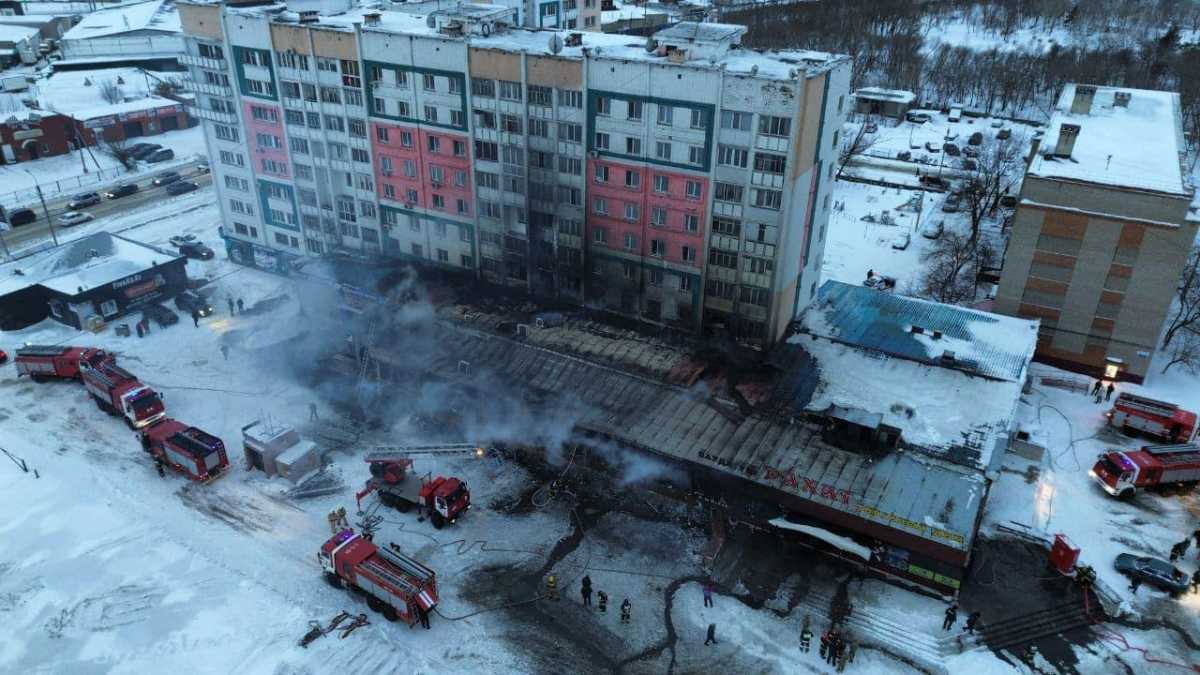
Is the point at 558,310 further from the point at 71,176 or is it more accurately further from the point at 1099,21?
the point at 1099,21

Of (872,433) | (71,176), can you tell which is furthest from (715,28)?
(71,176)

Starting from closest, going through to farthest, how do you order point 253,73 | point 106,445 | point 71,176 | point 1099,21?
point 106,445, point 253,73, point 71,176, point 1099,21

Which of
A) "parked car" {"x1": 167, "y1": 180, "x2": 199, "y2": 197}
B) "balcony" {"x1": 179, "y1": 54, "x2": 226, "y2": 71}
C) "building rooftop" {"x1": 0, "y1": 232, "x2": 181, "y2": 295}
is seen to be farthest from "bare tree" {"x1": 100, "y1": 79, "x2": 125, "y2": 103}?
"balcony" {"x1": 179, "y1": 54, "x2": 226, "y2": 71}

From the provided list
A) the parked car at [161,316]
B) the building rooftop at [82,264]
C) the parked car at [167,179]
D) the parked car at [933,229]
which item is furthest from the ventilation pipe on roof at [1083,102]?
the parked car at [167,179]

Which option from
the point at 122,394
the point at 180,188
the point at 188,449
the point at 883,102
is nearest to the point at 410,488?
the point at 188,449

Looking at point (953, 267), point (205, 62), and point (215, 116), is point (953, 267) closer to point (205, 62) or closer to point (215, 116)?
point (215, 116)

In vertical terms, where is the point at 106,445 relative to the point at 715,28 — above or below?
below
